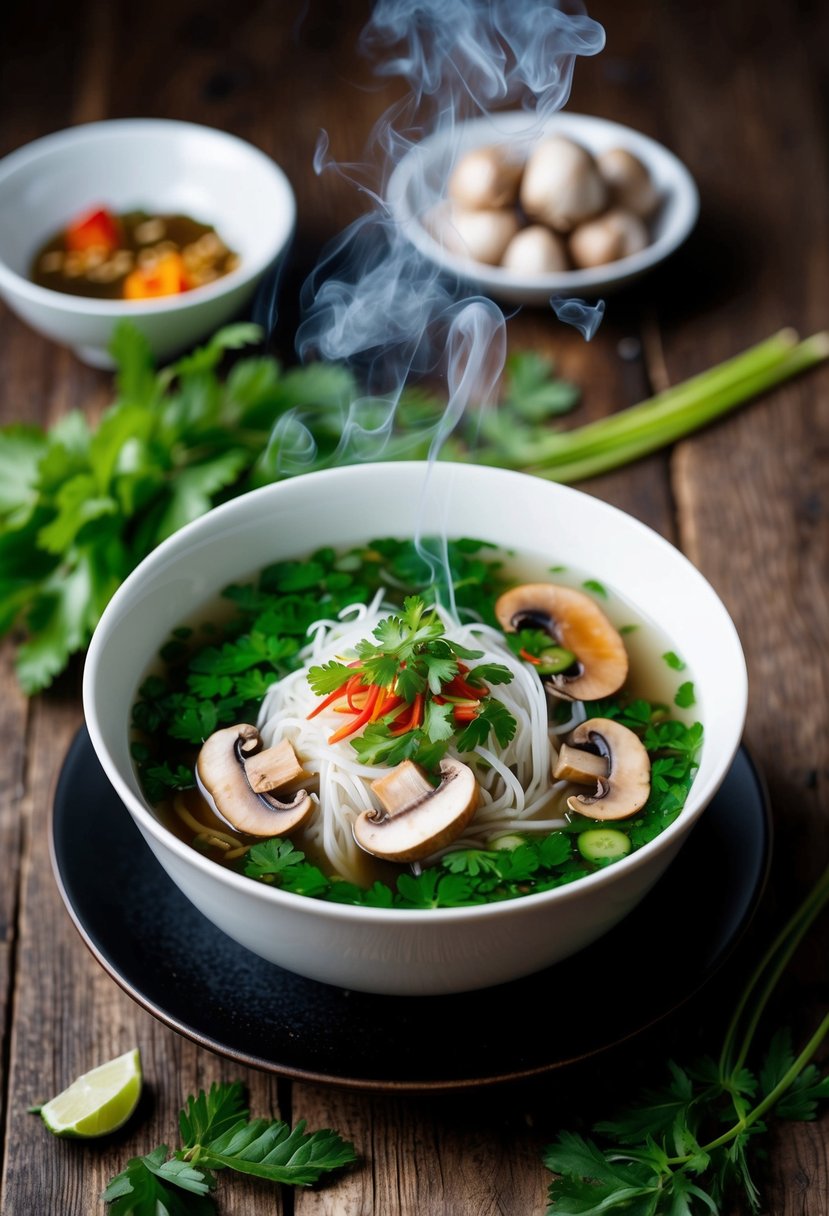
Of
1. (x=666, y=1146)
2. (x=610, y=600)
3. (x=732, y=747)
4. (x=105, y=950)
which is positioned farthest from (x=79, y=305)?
(x=666, y=1146)

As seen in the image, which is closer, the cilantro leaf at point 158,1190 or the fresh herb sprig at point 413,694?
the cilantro leaf at point 158,1190

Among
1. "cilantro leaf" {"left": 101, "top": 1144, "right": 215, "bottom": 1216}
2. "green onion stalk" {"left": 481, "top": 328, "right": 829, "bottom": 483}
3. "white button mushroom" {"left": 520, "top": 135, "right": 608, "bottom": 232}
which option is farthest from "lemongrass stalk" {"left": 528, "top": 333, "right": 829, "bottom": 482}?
"cilantro leaf" {"left": 101, "top": 1144, "right": 215, "bottom": 1216}

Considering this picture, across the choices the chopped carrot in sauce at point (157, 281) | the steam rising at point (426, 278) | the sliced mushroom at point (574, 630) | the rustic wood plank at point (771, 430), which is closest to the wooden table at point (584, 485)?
the rustic wood plank at point (771, 430)

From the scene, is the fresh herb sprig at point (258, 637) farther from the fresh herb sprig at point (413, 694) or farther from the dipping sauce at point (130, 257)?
the dipping sauce at point (130, 257)

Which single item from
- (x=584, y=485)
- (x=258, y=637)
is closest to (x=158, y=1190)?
(x=258, y=637)

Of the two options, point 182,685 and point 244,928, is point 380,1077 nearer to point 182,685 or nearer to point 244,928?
point 244,928

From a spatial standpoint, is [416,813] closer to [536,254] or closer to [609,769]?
[609,769]
